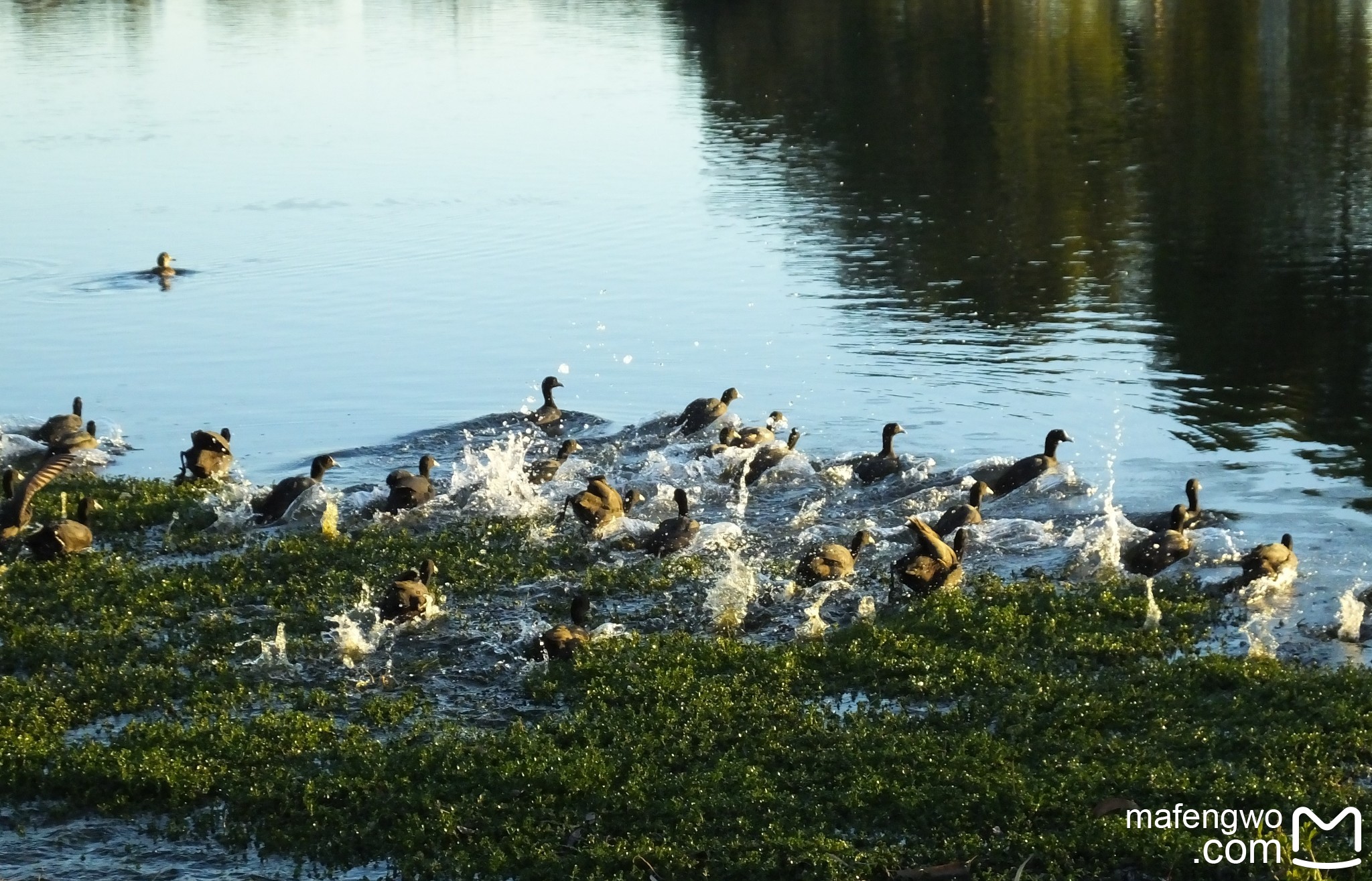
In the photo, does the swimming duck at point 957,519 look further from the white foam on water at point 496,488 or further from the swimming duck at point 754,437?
the white foam on water at point 496,488

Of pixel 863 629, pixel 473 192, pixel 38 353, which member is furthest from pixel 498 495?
pixel 473 192

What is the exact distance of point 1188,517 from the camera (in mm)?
18234

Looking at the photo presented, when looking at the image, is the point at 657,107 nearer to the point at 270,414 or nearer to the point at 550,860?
the point at 270,414

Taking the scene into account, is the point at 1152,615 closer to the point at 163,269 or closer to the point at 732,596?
the point at 732,596

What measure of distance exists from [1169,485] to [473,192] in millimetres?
26490

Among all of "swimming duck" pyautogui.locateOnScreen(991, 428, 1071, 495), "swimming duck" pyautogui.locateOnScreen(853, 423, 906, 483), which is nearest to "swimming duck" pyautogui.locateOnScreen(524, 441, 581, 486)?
"swimming duck" pyautogui.locateOnScreen(853, 423, 906, 483)

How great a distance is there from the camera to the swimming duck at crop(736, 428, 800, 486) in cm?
1973

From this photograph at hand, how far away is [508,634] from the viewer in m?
15.1

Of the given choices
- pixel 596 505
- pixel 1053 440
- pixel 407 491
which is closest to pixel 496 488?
pixel 407 491

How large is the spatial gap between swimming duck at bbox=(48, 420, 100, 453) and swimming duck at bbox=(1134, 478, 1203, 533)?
42.5ft

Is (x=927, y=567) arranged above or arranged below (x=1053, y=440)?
below

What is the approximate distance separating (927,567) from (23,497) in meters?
9.32

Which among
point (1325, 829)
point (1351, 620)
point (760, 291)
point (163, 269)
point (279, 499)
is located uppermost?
point (163, 269)

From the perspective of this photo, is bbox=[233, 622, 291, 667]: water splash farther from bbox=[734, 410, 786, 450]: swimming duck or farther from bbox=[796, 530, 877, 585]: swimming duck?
bbox=[734, 410, 786, 450]: swimming duck
